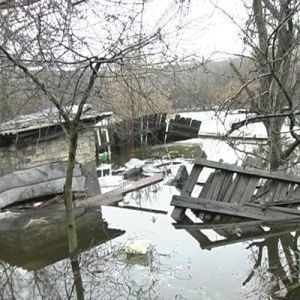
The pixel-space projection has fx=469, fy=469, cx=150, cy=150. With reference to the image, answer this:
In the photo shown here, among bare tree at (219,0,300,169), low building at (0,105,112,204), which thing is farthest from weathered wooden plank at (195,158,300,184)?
low building at (0,105,112,204)

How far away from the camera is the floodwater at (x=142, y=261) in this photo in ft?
18.1

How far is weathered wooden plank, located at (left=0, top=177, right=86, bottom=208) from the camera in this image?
381 inches

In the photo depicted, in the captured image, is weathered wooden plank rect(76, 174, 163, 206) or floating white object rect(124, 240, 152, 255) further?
weathered wooden plank rect(76, 174, 163, 206)

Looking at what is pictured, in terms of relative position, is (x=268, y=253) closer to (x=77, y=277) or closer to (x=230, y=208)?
(x=230, y=208)

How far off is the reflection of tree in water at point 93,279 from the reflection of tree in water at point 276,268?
125 centimetres

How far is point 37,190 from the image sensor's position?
396 inches

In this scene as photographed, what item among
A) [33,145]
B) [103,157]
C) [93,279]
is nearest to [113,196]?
[33,145]

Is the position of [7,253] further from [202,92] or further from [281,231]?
[202,92]

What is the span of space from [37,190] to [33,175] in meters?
0.36

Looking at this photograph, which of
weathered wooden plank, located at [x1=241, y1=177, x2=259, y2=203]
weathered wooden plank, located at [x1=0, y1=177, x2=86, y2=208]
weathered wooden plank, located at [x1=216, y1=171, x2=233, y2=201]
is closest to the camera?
weathered wooden plank, located at [x1=241, y1=177, x2=259, y2=203]

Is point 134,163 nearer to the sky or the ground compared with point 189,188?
nearer to the ground

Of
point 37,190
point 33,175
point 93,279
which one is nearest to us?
point 93,279

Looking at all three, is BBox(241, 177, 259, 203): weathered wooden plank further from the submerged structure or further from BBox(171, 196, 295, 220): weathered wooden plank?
BBox(171, 196, 295, 220): weathered wooden plank

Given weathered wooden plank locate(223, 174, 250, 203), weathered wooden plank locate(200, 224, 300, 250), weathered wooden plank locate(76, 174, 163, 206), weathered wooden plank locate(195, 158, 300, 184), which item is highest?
weathered wooden plank locate(195, 158, 300, 184)
